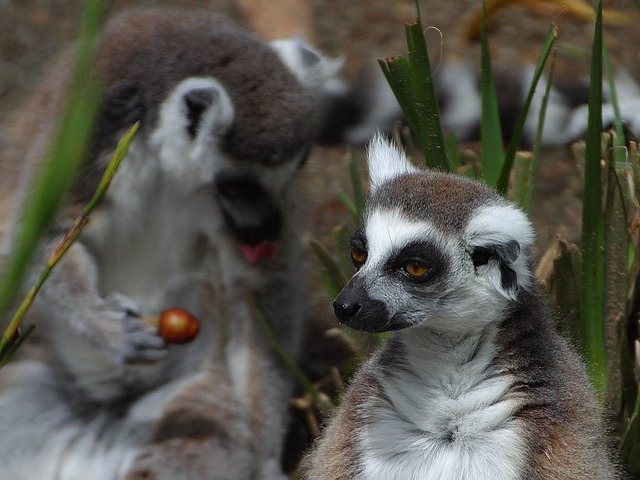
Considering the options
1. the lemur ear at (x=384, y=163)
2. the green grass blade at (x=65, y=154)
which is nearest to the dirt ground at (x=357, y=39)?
the lemur ear at (x=384, y=163)

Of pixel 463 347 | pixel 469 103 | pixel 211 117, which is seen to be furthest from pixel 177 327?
pixel 469 103

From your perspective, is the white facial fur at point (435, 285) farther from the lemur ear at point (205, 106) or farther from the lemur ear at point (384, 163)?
the lemur ear at point (205, 106)

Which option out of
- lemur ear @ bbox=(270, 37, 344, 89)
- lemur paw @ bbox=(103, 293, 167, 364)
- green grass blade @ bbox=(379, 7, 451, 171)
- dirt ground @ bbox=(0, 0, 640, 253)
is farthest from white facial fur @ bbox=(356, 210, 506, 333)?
dirt ground @ bbox=(0, 0, 640, 253)

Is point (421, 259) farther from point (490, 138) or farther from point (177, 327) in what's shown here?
point (177, 327)

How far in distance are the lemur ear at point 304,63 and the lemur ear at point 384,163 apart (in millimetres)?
1332

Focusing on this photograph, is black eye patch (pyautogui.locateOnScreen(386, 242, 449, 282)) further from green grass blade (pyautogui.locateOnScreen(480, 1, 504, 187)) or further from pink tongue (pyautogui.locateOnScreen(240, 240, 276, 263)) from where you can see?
pink tongue (pyautogui.locateOnScreen(240, 240, 276, 263))

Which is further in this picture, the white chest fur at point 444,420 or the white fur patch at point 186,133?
the white fur patch at point 186,133

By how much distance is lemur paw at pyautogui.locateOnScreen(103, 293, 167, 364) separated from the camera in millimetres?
3828

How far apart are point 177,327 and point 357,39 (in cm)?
330

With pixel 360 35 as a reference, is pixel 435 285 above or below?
above

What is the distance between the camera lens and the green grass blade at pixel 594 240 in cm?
296

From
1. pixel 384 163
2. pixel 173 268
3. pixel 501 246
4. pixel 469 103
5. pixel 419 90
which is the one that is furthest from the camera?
pixel 469 103

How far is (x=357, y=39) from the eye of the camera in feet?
21.7

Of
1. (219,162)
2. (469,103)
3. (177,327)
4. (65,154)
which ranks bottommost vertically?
(469,103)
